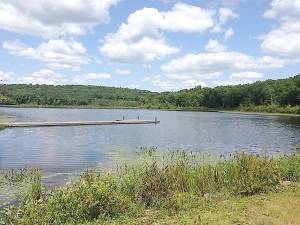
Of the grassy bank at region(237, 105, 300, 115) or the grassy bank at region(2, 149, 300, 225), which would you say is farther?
the grassy bank at region(237, 105, 300, 115)

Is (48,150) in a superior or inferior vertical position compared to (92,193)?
inferior

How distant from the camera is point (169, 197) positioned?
13.4 m

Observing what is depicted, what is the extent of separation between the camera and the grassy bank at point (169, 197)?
11.7 metres

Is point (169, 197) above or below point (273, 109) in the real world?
above

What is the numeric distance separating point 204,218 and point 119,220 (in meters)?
2.47

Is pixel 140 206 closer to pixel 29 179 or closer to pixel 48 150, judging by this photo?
pixel 29 179

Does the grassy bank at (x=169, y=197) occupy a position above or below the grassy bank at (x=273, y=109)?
above

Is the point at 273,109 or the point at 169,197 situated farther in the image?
the point at 273,109

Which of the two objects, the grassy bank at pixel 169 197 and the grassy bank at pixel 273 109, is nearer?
the grassy bank at pixel 169 197

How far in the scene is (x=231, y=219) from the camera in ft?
37.7

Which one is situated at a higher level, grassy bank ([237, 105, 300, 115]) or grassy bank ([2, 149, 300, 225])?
grassy bank ([2, 149, 300, 225])

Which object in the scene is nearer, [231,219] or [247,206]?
[231,219]

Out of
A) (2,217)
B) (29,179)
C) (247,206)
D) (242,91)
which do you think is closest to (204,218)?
(247,206)

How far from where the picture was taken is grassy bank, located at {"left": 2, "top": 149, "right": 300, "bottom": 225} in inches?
460
